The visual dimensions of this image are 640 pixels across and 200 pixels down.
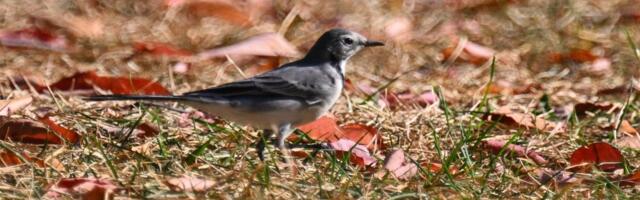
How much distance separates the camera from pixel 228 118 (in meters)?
5.80

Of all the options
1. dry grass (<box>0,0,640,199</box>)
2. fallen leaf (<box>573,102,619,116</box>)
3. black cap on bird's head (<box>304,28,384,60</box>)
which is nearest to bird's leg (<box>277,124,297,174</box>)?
dry grass (<box>0,0,640,199</box>)

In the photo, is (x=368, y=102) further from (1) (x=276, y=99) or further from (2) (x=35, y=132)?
(2) (x=35, y=132)

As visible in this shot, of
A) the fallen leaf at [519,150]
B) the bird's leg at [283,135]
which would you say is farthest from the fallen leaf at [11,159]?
the fallen leaf at [519,150]

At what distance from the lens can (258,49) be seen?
8.09 meters

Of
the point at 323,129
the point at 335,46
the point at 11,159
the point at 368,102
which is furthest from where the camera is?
the point at 368,102

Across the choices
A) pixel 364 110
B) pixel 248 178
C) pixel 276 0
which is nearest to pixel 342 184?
pixel 248 178

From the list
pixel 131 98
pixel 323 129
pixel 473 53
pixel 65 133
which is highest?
pixel 131 98

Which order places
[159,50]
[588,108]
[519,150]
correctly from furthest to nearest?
1. [159,50]
2. [588,108]
3. [519,150]

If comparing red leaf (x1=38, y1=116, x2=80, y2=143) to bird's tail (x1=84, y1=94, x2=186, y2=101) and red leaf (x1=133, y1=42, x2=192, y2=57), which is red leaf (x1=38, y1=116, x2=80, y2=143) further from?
red leaf (x1=133, y1=42, x2=192, y2=57)

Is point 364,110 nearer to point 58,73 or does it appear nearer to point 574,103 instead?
point 574,103

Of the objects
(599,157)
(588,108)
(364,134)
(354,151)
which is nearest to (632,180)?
(599,157)

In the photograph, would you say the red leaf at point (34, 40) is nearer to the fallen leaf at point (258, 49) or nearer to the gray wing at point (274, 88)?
the fallen leaf at point (258, 49)

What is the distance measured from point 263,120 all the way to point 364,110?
1164 millimetres

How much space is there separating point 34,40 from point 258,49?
1.35 m
